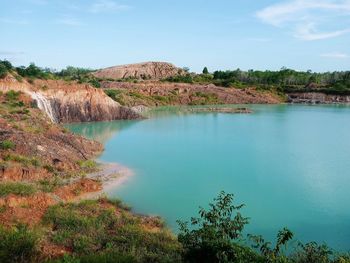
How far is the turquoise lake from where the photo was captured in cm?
1584

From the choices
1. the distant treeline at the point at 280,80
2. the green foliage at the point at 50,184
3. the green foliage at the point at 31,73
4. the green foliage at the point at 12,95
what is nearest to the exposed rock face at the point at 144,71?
the distant treeline at the point at 280,80

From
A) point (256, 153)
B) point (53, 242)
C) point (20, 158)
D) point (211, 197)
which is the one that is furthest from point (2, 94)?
point (53, 242)

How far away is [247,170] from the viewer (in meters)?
23.2

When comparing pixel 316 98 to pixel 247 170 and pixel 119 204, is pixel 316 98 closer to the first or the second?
pixel 247 170

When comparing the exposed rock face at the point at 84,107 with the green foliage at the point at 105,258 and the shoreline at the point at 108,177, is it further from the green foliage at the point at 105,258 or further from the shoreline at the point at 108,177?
the green foliage at the point at 105,258

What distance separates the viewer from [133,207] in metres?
17.0

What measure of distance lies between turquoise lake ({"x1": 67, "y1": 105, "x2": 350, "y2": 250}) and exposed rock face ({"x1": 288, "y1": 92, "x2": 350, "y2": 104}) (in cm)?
3431

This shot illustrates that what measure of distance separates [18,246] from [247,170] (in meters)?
15.9

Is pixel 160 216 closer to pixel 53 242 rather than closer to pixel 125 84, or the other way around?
pixel 53 242

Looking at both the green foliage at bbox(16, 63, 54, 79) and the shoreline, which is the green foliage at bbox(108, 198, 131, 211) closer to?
the shoreline

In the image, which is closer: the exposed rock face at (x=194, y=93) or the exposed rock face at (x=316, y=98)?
the exposed rock face at (x=194, y=93)

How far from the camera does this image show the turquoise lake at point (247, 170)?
15844 mm

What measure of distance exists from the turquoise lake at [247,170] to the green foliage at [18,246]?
19.9 feet

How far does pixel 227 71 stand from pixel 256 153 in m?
88.8
